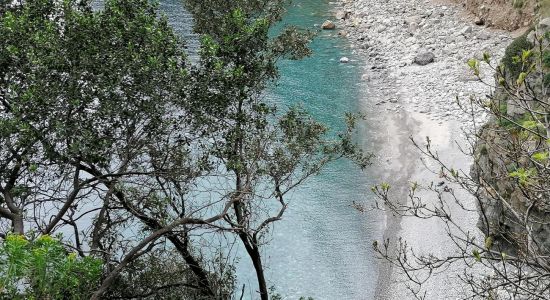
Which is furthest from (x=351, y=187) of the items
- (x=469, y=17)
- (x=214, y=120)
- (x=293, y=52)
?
(x=469, y=17)

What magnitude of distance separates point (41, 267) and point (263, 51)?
880 cm

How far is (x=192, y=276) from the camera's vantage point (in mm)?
15156

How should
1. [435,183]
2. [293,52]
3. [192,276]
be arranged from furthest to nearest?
[435,183] → [293,52] → [192,276]

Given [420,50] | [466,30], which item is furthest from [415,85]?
[466,30]

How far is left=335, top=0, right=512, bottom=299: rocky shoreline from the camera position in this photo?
84.1ft

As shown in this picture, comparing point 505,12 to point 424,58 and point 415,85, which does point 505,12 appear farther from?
point 415,85

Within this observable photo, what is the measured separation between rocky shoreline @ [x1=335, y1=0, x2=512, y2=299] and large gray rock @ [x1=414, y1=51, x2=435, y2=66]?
62 millimetres

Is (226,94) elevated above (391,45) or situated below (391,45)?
below

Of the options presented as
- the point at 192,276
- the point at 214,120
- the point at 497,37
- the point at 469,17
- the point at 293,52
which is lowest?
the point at 192,276

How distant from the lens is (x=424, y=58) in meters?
38.7

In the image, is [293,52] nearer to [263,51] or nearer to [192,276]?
[263,51]

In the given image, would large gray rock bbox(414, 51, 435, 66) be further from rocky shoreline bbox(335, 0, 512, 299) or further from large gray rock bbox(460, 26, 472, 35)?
large gray rock bbox(460, 26, 472, 35)

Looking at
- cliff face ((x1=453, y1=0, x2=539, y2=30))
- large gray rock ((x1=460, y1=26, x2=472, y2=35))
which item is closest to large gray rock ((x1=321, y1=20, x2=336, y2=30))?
large gray rock ((x1=460, y1=26, x2=472, y2=35))

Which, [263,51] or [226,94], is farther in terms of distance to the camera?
[263,51]
